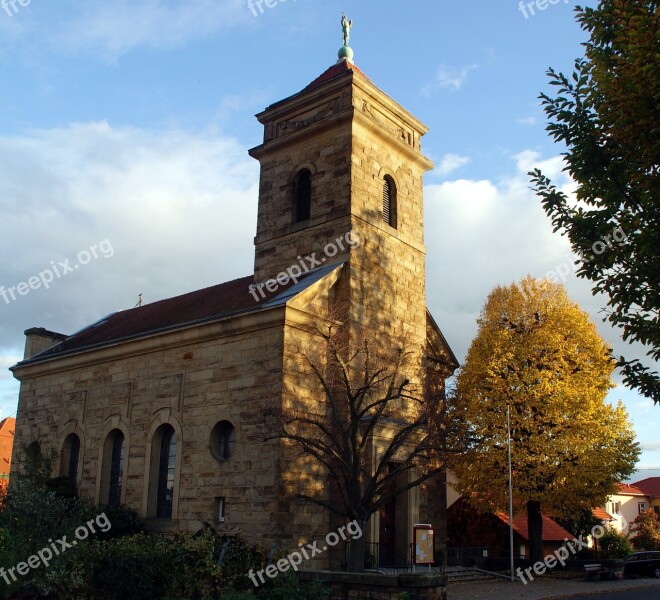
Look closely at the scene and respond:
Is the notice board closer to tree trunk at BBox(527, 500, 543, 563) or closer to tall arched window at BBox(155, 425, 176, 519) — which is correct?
tall arched window at BBox(155, 425, 176, 519)

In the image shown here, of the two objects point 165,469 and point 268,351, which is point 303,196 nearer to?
point 268,351

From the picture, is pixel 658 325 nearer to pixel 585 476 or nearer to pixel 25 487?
pixel 585 476

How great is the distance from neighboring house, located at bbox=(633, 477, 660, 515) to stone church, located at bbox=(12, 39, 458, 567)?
1721 inches

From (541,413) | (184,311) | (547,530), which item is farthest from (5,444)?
(541,413)

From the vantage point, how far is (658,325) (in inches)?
358

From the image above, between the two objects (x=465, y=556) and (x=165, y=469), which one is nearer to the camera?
(x=165, y=469)

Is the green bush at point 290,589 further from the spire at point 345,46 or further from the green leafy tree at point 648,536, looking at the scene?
the green leafy tree at point 648,536

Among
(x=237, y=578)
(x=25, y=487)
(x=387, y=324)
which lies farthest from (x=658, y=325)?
(x=25, y=487)

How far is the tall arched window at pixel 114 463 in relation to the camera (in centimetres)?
2478

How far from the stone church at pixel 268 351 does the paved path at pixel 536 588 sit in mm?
2583

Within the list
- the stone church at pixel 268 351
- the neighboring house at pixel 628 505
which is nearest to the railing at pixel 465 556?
the stone church at pixel 268 351

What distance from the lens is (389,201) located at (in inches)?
1040

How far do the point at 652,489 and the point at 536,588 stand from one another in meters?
49.6

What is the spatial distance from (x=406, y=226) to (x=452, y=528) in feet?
43.6
